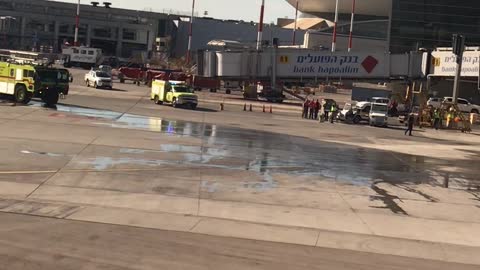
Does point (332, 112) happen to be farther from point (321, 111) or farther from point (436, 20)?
point (436, 20)

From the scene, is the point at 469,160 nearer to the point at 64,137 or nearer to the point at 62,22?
the point at 64,137

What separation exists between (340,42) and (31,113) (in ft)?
296

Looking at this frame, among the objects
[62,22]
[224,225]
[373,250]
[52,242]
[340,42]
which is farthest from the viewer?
[62,22]

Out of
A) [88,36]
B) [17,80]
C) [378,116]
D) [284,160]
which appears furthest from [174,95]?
[88,36]

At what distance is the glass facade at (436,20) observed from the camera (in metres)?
91.8

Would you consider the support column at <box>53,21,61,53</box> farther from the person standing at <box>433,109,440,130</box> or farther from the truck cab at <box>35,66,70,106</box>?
the person standing at <box>433,109,440,130</box>

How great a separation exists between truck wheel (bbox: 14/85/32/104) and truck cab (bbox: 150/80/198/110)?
15173 mm

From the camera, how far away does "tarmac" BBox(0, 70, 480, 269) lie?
11844 mm

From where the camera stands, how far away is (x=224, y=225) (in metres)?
12.4

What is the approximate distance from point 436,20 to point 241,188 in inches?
3262

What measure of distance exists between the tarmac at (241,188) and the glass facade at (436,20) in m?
63.1

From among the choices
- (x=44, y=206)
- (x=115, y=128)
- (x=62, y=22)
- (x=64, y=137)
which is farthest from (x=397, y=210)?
(x=62, y=22)

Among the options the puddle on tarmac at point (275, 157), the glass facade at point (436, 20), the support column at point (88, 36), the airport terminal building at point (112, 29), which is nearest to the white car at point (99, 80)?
the puddle on tarmac at point (275, 157)

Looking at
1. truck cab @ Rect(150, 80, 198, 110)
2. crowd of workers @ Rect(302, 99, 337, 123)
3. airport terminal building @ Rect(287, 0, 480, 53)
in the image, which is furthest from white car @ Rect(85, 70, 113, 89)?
airport terminal building @ Rect(287, 0, 480, 53)
